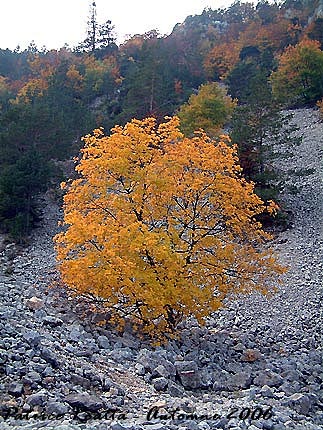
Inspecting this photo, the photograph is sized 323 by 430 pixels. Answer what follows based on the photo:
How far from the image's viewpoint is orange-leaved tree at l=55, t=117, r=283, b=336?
15.0 metres

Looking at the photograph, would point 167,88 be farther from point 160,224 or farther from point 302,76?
point 160,224

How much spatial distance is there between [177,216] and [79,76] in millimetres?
50793

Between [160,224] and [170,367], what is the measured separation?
4964mm

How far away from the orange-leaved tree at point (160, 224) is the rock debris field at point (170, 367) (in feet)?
4.10

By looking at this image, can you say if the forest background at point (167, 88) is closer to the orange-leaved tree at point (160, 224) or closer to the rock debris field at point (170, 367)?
the rock debris field at point (170, 367)

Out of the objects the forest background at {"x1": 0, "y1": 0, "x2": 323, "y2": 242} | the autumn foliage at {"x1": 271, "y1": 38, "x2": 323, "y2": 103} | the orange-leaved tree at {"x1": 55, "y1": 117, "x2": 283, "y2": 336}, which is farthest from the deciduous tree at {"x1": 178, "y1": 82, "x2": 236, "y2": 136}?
the orange-leaved tree at {"x1": 55, "y1": 117, "x2": 283, "y2": 336}

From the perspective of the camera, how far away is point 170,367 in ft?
42.7

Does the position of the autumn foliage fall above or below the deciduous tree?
above

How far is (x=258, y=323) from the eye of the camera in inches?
784

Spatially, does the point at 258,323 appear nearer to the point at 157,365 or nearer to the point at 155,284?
the point at 155,284

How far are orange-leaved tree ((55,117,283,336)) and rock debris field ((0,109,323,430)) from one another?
1.25m

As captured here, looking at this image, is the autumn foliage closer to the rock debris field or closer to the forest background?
the forest background

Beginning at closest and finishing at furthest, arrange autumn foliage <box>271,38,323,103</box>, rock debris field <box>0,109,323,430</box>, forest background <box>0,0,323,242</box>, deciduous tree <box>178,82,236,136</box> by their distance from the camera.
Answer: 1. rock debris field <box>0,109,323,430</box>
2. forest background <box>0,0,323,242</box>
3. deciduous tree <box>178,82,236,136</box>
4. autumn foliage <box>271,38,323,103</box>

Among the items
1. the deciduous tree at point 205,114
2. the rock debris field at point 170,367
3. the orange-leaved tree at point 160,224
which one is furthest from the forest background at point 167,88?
the orange-leaved tree at point 160,224
